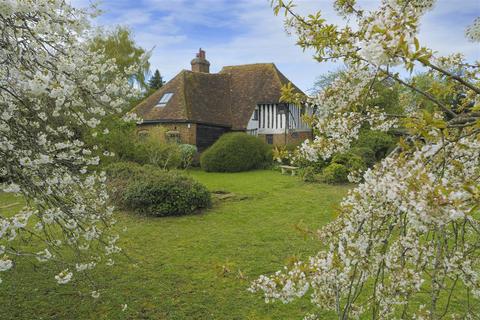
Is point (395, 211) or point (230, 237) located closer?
A: point (395, 211)

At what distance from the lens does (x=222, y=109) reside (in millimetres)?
22500

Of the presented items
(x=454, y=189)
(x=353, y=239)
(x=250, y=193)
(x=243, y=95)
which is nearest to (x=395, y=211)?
(x=353, y=239)

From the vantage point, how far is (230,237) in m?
7.57

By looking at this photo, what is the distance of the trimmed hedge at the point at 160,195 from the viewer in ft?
31.0

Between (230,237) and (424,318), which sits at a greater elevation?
(424,318)

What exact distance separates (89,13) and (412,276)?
4489 millimetres

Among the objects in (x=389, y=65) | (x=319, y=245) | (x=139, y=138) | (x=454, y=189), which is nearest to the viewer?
(x=454, y=189)

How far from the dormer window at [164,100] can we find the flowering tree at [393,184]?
19.5 m

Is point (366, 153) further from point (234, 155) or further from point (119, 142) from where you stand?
point (119, 142)

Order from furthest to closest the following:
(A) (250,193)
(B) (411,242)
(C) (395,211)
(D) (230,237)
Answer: (A) (250,193) < (D) (230,237) < (B) (411,242) < (C) (395,211)

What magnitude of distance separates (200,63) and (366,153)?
43.7 ft

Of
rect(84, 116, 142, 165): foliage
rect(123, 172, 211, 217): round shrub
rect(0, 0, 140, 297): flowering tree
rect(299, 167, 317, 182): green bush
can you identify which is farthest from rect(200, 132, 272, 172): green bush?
rect(0, 0, 140, 297): flowering tree

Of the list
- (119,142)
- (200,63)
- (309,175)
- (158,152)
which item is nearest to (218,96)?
(200,63)

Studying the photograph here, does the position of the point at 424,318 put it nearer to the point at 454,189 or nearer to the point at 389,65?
the point at 454,189
